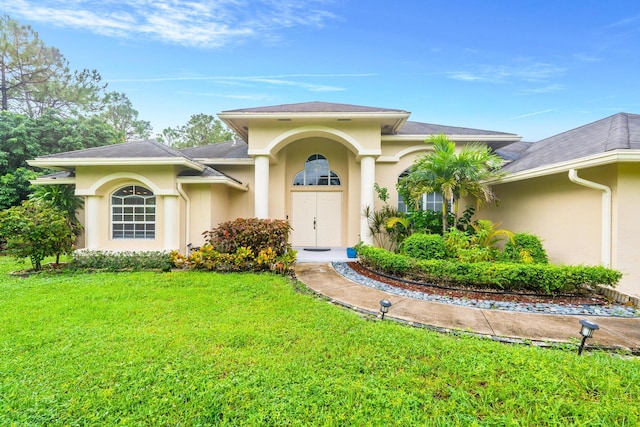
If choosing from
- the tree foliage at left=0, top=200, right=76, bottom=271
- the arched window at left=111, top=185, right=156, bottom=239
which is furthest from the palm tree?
the tree foliage at left=0, top=200, right=76, bottom=271

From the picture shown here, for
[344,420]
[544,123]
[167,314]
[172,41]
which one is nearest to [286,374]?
[344,420]

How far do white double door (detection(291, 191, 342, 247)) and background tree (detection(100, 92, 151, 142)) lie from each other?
2779 cm

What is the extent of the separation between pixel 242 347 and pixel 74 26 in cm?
1347

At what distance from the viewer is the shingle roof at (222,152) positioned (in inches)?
430

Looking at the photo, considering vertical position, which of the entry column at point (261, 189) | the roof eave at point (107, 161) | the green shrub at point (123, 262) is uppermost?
the roof eave at point (107, 161)

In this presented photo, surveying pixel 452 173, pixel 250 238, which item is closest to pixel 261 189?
pixel 250 238

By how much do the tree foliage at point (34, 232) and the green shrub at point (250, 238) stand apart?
13.9 feet

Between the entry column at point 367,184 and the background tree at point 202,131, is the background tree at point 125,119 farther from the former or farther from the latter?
the entry column at point 367,184

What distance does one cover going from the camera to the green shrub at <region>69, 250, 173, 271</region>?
7.56 m

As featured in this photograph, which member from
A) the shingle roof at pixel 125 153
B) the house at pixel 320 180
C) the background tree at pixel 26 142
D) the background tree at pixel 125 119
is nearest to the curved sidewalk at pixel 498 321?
the house at pixel 320 180

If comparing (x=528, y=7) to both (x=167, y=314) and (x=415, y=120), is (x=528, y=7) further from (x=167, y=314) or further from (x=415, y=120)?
(x=167, y=314)

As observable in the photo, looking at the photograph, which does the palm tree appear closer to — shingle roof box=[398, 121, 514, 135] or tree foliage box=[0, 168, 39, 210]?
shingle roof box=[398, 121, 514, 135]

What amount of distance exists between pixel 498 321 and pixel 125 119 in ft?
125

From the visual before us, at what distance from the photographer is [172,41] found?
1111 cm
